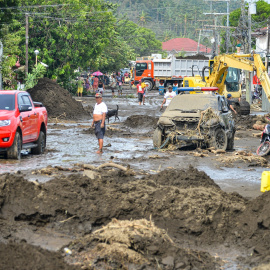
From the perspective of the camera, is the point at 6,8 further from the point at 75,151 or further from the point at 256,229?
the point at 256,229

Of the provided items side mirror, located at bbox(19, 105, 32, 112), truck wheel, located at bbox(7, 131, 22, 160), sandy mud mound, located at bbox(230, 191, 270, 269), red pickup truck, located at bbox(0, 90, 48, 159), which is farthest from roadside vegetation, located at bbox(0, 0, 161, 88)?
sandy mud mound, located at bbox(230, 191, 270, 269)

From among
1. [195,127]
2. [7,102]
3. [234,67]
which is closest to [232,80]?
[234,67]

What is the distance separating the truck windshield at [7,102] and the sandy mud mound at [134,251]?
8.64m

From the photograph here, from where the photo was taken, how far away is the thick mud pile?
691 cm

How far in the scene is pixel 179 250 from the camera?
22.9 feet

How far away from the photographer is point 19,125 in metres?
15.2

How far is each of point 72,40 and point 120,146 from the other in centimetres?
3165

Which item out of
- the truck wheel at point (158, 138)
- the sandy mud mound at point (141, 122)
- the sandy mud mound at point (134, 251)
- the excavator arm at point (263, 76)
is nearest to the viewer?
the sandy mud mound at point (134, 251)

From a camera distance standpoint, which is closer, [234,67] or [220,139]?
[220,139]

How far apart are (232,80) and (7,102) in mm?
25614

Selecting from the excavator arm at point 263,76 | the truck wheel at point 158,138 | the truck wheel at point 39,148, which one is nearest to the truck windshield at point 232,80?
the excavator arm at point 263,76

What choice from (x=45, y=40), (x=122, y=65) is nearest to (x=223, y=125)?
(x=45, y=40)

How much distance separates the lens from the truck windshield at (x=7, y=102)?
15.4 metres

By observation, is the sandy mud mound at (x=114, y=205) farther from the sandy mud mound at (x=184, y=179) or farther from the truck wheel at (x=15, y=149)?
the truck wheel at (x=15, y=149)
